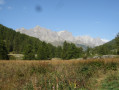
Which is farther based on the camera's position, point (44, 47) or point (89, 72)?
point (44, 47)

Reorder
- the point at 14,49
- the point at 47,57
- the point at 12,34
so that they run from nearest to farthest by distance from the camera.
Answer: the point at 47,57 → the point at 14,49 → the point at 12,34

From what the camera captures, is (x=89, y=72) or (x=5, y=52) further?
(x=5, y=52)

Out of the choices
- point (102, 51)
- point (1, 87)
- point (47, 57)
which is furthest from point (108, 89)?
point (102, 51)

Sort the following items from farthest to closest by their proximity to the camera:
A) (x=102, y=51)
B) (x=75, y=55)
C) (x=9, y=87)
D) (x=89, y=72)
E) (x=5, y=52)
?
1. (x=102, y=51)
2. (x=75, y=55)
3. (x=5, y=52)
4. (x=89, y=72)
5. (x=9, y=87)

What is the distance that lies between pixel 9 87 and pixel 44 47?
39034 millimetres

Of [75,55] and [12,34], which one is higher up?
[12,34]

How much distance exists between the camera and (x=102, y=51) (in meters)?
72.8

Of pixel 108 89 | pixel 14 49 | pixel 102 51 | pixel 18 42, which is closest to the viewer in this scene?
pixel 108 89

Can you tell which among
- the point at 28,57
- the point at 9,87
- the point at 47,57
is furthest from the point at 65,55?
the point at 9,87

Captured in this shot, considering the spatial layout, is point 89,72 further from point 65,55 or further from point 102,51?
point 102,51

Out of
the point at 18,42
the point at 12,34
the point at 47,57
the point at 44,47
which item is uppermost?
the point at 12,34

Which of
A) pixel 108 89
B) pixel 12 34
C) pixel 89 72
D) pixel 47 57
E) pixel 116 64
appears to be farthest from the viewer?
pixel 12 34

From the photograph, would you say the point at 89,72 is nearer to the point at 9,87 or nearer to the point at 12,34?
the point at 9,87

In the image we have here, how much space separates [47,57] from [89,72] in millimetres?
35592
